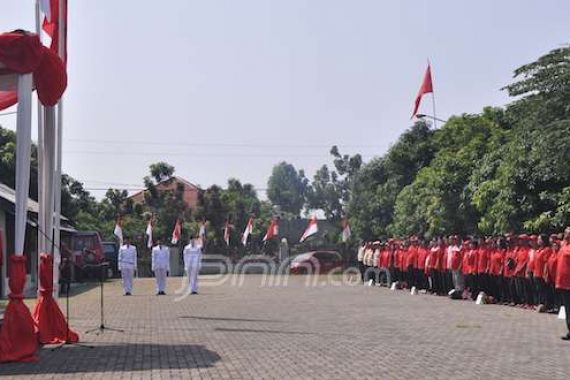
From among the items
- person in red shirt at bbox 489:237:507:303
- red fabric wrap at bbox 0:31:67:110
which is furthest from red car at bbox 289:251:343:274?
red fabric wrap at bbox 0:31:67:110

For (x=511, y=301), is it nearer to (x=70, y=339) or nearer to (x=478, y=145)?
(x=478, y=145)

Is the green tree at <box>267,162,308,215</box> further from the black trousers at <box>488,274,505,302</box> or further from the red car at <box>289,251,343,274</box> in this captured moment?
the black trousers at <box>488,274,505,302</box>

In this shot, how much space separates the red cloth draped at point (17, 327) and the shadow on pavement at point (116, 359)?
0.66 feet

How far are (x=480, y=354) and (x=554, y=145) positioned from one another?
8962 mm

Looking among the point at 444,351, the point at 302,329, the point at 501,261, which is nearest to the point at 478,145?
the point at 501,261

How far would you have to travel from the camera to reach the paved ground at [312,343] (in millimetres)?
9922

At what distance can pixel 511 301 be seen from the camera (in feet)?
68.0

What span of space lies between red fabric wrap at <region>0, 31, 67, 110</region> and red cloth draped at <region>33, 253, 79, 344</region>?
8.67 ft

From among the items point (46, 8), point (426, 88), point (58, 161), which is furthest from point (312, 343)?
point (426, 88)

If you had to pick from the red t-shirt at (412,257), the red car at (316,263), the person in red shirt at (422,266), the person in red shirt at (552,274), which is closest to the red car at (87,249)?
the red car at (316,263)

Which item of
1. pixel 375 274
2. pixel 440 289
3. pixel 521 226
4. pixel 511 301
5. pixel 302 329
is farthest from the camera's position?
pixel 375 274

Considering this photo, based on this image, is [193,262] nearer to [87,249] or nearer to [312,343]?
[87,249]

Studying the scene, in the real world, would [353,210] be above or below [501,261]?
above

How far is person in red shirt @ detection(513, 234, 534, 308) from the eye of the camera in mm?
19391
